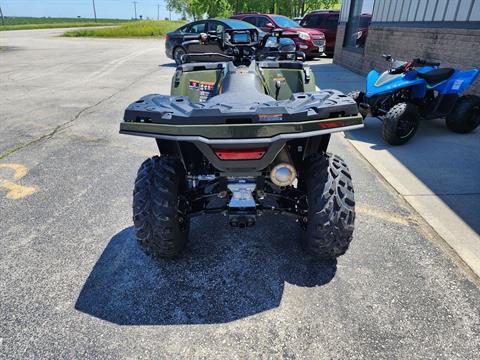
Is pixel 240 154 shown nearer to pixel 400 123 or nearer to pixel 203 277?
pixel 203 277

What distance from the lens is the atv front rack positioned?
194 cm

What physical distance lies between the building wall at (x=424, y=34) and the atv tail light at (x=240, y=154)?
19.5 ft

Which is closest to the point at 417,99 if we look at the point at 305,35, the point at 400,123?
the point at 400,123

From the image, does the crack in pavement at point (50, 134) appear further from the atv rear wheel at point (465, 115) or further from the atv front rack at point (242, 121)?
the atv rear wheel at point (465, 115)

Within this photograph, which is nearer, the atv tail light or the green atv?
the green atv

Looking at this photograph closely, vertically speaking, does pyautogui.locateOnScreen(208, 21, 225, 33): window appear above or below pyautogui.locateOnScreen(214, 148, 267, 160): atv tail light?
above

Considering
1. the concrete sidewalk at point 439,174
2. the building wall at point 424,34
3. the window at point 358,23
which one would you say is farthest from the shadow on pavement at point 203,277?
the window at point 358,23

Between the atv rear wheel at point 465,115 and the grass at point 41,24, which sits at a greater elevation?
the atv rear wheel at point 465,115

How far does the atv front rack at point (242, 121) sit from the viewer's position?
6.37ft

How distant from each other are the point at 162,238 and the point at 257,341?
0.93 m

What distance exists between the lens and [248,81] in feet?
9.43

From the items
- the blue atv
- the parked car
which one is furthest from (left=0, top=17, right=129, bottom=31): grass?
the blue atv

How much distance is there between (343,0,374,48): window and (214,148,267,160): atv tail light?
34.2 feet

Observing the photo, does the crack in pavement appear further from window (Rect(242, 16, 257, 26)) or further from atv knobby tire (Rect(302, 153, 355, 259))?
window (Rect(242, 16, 257, 26))
